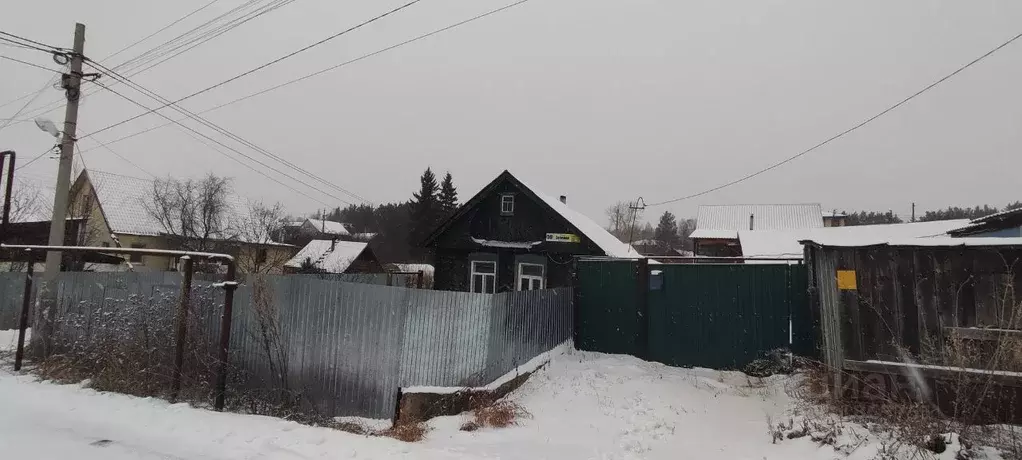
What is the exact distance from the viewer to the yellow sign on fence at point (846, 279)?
5.91m

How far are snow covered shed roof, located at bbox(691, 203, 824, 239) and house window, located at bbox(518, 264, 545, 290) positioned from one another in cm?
2218

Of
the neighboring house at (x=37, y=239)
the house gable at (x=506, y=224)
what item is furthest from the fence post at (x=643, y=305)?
the neighboring house at (x=37, y=239)

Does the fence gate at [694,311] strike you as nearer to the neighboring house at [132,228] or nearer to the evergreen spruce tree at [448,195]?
the neighboring house at [132,228]

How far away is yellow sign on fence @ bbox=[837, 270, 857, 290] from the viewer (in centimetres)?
591

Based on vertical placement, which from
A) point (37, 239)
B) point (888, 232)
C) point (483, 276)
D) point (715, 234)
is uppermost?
point (715, 234)

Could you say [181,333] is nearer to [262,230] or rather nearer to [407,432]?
[407,432]

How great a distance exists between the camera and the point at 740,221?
3853 centimetres

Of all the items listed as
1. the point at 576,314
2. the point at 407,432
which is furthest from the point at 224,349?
the point at 576,314

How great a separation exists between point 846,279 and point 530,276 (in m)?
12.7

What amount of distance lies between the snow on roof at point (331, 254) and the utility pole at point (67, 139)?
70.9ft

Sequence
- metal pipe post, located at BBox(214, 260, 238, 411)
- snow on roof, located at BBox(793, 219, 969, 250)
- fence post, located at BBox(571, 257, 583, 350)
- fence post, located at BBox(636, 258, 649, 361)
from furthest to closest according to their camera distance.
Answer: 1. snow on roof, located at BBox(793, 219, 969, 250)
2. fence post, located at BBox(571, 257, 583, 350)
3. fence post, located at BBox(636, 258, 649, 361)
4. metal pipe post, located at BBox(214, 260, 238, 411)

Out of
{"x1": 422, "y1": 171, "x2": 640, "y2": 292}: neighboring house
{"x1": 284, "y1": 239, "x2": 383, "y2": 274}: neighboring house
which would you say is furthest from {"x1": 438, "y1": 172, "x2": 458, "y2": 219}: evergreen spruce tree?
{"x1": 422, "y1": 171, "x2": 640, "y2": 292}: neighboring house

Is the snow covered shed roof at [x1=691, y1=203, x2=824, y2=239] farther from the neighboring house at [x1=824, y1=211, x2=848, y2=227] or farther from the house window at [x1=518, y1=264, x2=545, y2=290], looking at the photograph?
the house window at [x1=518, y1=264, x2=545, y2=290]

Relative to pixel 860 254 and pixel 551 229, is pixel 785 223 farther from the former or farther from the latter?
pixel 860 254
